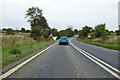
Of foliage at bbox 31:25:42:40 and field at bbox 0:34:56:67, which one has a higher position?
foliage at bbox 31:25:42:40

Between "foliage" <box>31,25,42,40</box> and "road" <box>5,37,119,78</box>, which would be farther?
"foliage" <box>31,25,42,40</box>

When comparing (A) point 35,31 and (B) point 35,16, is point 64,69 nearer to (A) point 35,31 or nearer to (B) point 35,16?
(A) point 35,31

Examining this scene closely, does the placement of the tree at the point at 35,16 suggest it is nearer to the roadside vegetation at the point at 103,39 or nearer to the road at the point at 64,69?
the roadside vegetation at the point at 103,39

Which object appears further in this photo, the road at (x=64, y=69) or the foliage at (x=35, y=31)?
the foliage at (x=35, y=31)

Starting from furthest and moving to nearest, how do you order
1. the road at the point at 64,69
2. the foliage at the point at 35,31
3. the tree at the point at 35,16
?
1. the tree at the point at 35,16
2. the foliage at the point at 35,31
3. the road at the point at 64,69

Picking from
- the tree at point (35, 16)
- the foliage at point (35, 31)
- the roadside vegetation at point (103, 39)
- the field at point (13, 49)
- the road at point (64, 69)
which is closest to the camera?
the road at point (64, 69)

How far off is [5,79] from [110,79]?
10.9 feet

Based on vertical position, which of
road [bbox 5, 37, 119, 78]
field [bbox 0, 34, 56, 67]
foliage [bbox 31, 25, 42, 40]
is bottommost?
road [bbox 5, 37, 119, 78]

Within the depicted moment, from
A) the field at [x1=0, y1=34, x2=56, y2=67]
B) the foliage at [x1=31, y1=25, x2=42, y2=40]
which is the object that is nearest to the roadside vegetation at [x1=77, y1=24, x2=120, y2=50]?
the field at [x1=0, y1=34, x2=56, y2=67]

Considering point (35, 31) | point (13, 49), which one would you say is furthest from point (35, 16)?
point (13, 49)

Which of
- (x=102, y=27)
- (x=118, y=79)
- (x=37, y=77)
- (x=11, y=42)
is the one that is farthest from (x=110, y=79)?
(x=102, y=27)

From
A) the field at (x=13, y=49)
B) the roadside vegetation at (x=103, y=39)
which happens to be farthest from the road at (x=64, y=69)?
the roadside vegetation at (x=103, y=39)

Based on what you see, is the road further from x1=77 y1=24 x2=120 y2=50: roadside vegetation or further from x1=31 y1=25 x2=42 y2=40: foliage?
x1=31 y1=25 x2=42 y2=40: foliage

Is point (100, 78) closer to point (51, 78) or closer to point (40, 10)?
point (51, 78)
